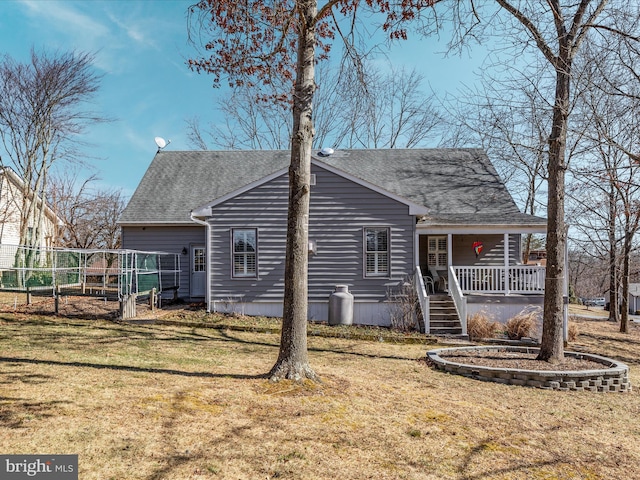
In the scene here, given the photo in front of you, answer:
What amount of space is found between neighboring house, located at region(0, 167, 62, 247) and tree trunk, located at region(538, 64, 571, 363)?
879 inches

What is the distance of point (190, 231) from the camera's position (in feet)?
54.0

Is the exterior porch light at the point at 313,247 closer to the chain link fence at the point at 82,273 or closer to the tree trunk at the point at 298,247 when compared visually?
the chain link fence at the point at 82,273

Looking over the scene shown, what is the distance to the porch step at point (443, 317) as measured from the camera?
11.8 m

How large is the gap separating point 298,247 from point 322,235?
7049 mm

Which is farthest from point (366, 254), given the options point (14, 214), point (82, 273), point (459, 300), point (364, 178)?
point (14, 214)

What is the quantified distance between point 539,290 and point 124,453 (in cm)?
1240

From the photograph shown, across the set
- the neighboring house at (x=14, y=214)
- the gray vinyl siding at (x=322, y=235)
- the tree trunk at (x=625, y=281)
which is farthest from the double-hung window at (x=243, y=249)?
the neighboring house at (x=14, y=214)

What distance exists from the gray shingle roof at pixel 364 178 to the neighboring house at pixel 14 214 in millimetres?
8532

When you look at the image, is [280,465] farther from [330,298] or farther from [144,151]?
[144,151]

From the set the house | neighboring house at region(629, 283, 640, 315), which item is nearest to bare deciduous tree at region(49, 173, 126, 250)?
the house

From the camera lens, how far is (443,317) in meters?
12.3

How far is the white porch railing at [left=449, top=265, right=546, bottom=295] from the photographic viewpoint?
13.0m

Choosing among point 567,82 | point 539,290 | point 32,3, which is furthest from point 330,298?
point 32,3

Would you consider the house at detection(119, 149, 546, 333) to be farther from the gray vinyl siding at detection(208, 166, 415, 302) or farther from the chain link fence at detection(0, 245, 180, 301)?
the chain link fence at detection(0, 245, 180, 301)
